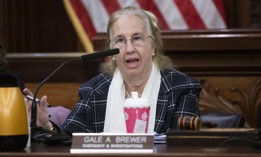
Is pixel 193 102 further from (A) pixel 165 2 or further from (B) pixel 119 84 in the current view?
(A) pixel 165 2

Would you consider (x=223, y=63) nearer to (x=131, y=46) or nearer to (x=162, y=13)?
(x=162, y=13)

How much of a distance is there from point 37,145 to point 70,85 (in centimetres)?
261

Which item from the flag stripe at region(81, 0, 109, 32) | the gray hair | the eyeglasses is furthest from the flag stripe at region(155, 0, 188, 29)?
the eyeglasses

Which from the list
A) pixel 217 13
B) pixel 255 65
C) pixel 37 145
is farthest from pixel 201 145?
pixel 217 13

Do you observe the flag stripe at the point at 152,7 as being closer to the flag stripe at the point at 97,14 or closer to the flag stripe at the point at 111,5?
the flag stripe at the point at 111,5

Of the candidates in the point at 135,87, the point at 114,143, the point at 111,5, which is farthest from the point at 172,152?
the point at 111,5

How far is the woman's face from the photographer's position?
2.97 m

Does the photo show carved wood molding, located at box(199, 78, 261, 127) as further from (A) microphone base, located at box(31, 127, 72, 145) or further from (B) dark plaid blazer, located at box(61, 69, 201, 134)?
(A) microphone base, located at box(31, 127, 72, 145)

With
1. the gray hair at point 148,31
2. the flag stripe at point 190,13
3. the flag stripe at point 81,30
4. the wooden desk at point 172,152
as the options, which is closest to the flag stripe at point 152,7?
the flag stripe at point 190,13

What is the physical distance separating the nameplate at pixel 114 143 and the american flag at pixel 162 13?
2.45 meters

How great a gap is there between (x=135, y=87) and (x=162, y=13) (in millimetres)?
1288

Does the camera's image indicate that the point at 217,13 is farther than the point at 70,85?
No

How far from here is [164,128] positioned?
2934 millimetres

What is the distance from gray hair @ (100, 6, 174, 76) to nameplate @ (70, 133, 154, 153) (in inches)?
48.8
